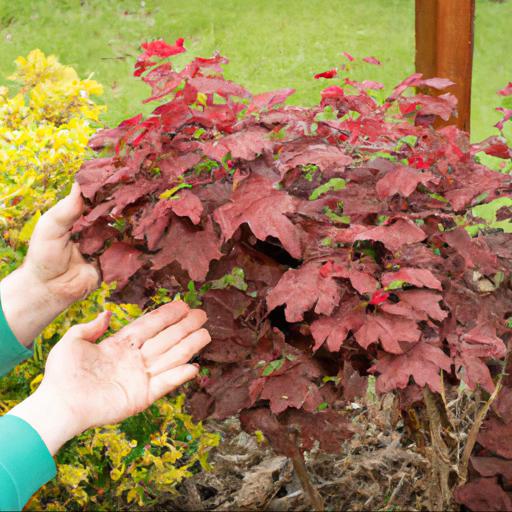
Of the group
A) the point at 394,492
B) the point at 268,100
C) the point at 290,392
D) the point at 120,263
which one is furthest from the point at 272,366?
the point at 394,492

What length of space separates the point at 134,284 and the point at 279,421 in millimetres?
514

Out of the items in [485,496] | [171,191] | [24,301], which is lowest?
[485,496]

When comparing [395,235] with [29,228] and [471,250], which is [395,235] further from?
[29,228]

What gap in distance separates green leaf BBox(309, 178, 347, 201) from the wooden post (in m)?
2.07

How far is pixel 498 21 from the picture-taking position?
20.1 feet

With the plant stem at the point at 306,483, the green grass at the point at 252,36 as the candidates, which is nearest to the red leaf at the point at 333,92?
the plant stem at the point at 306,483

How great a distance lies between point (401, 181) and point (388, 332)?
1.06 feet

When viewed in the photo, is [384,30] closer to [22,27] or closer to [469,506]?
[22,27]

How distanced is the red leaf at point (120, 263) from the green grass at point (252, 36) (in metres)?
4.07

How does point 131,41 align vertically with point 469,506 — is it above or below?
above

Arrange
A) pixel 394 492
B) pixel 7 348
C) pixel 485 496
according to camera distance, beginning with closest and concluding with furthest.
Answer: pixel 7 348 → pixel 485 496 → pixel 394 492

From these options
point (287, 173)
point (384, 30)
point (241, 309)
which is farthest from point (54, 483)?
point (384, 30)

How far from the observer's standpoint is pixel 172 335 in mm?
1898

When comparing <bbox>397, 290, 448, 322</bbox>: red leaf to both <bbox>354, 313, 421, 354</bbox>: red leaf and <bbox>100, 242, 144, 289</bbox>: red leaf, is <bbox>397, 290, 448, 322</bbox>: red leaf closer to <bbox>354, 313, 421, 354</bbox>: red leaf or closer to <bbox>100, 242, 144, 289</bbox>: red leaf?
<bbox>354, 313, 421, 354</bbox>: red leaf
